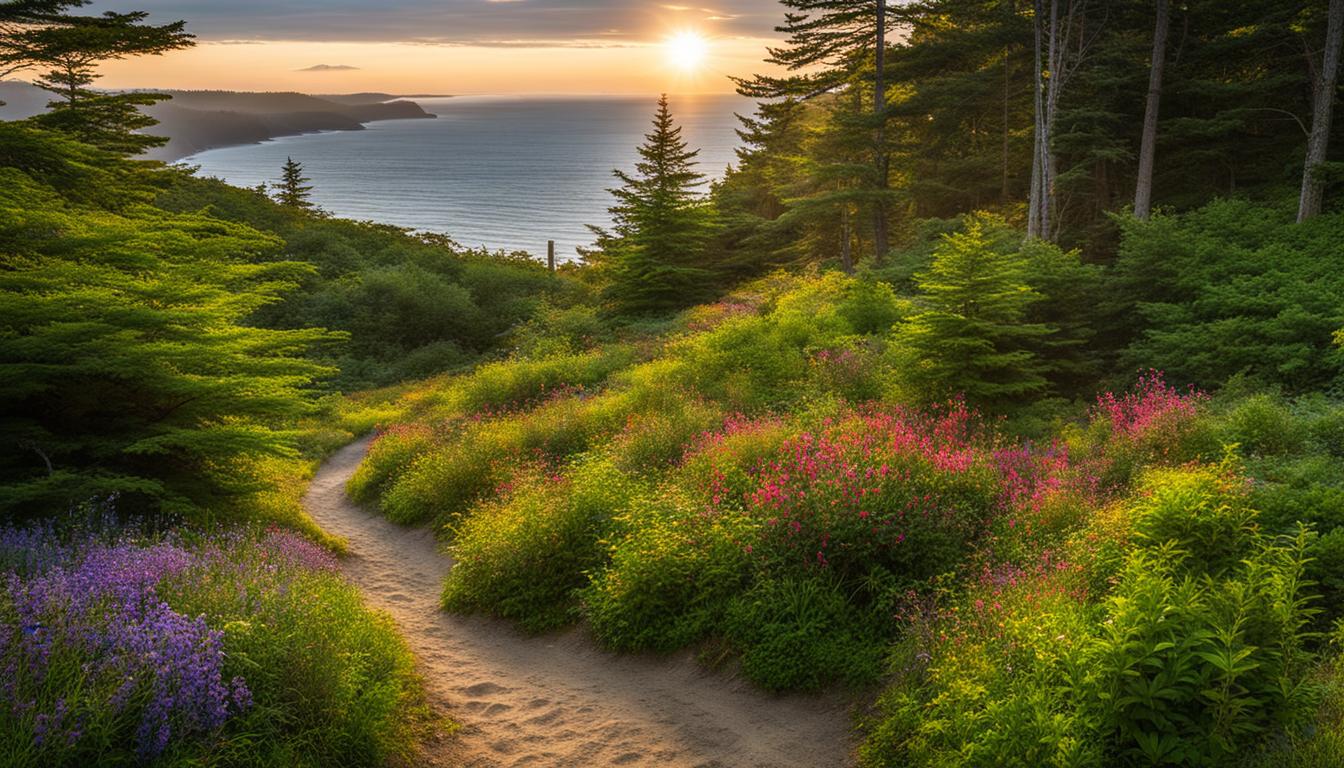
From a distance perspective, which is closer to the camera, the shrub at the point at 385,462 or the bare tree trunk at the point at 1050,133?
the shrub at the point at 385,462

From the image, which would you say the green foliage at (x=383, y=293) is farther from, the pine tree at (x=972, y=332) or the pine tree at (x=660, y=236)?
the pine tree at (x=972, y=332)

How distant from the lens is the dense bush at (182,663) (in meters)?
4.05

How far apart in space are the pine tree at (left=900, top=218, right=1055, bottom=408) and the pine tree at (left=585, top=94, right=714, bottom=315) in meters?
17.6

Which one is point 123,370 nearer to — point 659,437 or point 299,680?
point 299,680

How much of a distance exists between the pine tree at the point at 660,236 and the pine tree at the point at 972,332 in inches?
692

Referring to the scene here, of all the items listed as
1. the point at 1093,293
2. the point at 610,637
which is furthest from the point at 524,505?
the point at 1093,293

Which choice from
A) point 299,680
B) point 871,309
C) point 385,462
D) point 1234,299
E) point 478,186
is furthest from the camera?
point 478,186

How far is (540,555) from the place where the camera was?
908 cm

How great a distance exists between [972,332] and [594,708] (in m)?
9.18

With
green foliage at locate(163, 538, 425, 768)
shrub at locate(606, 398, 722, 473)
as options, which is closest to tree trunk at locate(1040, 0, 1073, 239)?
shrub at locate(606, 398, 722, 473)

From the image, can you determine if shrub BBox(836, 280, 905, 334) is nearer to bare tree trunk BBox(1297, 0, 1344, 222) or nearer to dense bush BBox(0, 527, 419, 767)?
bare tree trunk BBox(1297, 0, 1344, 222)

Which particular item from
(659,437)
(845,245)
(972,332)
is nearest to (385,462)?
(659,437)

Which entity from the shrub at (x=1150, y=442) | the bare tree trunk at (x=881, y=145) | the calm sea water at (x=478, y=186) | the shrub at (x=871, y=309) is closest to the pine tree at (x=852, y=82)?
the bare tree trunk at (x=881, y=145)

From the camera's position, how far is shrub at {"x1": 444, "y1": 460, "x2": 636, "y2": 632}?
28.7 feet
